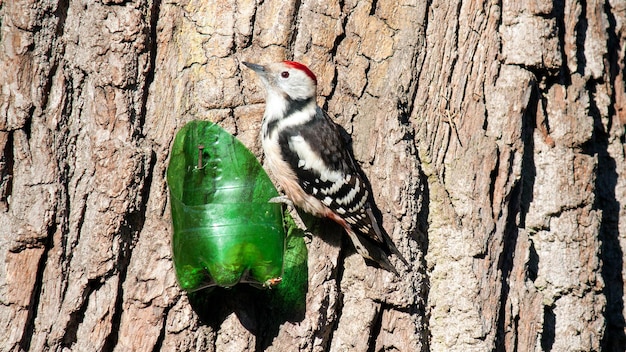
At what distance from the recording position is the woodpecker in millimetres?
3730

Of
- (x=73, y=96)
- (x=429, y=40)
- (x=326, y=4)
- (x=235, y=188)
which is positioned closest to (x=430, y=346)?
(x=235, y=188)

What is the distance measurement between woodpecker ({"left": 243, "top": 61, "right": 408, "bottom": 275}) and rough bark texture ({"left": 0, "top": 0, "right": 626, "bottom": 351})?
8 centimetres

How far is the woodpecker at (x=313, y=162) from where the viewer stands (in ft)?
12.2

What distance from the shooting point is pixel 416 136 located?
13.0ft

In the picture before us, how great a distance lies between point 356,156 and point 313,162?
27 centimetres

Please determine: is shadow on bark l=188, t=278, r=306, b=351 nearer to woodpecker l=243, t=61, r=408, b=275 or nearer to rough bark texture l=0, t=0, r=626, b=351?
rough bark texture l=0, t=0, r=626, b=351

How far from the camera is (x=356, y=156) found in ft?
12.7

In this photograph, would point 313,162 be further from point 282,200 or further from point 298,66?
point 298,66

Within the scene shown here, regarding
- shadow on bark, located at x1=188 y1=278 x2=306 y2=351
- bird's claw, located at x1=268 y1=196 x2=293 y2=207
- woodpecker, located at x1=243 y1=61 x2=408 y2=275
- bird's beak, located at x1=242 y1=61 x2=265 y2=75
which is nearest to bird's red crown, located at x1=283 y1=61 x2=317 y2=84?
woodpecker, located at x1=243 y1=61 x2=408 y2=275

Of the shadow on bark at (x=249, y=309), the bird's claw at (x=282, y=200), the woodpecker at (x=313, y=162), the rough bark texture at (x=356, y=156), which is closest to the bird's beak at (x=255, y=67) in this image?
the woodpecker at (x=313, y=162)

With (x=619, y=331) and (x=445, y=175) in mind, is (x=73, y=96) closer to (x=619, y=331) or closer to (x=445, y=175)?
(x=445, y=175)

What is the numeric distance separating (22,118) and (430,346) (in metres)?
2.30

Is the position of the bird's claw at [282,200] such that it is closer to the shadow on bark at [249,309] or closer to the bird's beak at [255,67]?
the shadow on bark at [249,309]

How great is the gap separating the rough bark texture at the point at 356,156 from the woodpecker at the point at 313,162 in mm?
83
